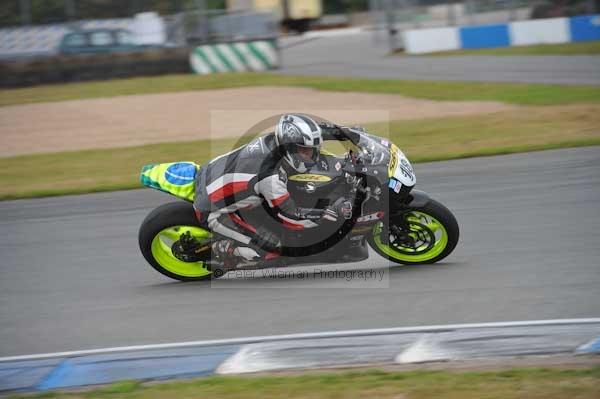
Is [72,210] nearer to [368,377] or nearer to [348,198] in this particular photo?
[348,198]

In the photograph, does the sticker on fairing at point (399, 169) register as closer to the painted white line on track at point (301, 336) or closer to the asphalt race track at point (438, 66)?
the painted white line on track at point (301, 336)

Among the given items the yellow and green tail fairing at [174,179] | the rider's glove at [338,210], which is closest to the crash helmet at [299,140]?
the rider's glove at [338,210]

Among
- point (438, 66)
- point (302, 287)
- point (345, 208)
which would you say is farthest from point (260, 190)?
point (438, 66)

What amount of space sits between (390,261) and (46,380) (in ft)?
10.9

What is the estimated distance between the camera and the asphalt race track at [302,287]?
602 centimetres

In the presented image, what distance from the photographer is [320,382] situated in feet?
16.1

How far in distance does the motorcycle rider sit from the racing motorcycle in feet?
0.26

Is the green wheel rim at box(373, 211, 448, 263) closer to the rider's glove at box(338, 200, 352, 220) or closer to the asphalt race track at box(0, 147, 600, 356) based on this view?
the asphalt race track at box(0, 147, 600, 356)

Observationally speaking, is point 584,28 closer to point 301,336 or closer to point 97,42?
point 97,42

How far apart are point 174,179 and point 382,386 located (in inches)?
125

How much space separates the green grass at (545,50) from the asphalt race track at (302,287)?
14054mm

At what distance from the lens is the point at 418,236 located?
7.02 metres

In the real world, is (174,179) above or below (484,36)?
below

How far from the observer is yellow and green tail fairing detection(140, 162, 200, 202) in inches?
280
